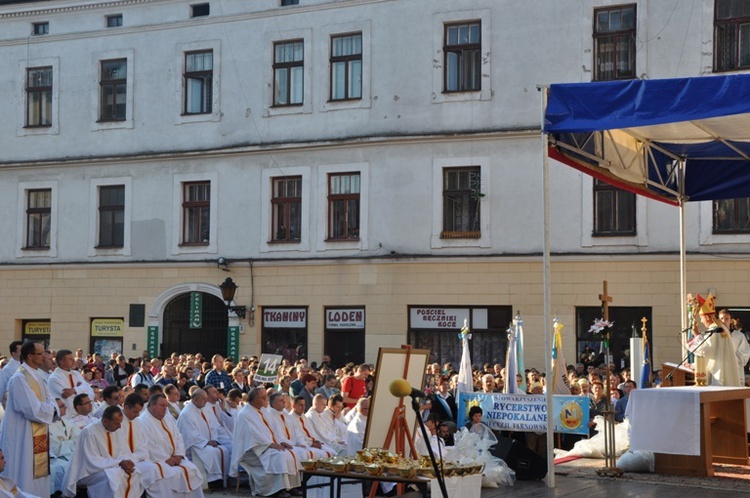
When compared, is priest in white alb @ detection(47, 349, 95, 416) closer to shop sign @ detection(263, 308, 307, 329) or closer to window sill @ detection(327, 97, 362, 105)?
shop sign @ detection(263, 308, 307, 329)

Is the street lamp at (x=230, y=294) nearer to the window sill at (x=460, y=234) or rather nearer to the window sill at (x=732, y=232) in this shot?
the window sill at (x=460, y=234)

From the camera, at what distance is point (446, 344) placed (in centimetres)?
2828

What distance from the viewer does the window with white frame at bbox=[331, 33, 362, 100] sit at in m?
29.8

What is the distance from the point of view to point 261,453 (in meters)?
16.0

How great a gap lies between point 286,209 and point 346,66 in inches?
162

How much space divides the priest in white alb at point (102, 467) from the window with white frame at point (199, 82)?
18.5m

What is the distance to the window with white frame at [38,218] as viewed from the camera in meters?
33.5

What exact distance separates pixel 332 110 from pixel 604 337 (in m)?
16.0

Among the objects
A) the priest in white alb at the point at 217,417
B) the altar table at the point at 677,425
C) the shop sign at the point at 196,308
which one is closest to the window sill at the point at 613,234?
the shop sign at the point at 196,308

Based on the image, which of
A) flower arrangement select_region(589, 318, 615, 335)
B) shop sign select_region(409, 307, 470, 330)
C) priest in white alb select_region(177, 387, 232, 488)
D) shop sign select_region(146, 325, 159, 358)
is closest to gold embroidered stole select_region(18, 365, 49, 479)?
priest in white alb select_region(177, 387, 232, 488)

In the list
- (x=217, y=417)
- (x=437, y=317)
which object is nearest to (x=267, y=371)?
(x=217, y=417)

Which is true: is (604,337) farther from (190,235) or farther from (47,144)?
(47,144)

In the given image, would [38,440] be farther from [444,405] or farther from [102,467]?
[444,405]

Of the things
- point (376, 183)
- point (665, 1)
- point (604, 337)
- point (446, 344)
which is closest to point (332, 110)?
point (376, 183)
